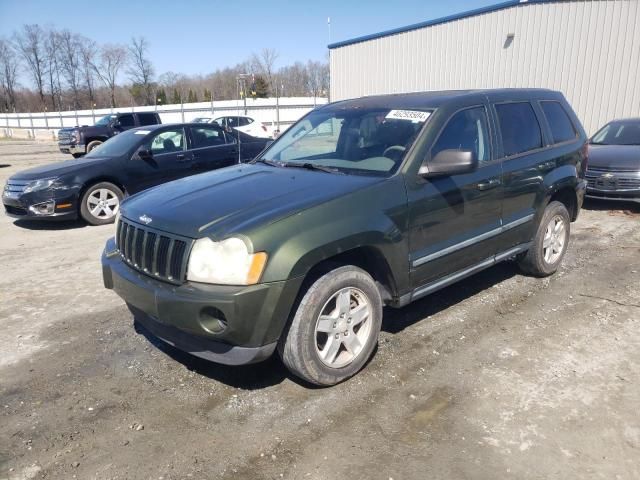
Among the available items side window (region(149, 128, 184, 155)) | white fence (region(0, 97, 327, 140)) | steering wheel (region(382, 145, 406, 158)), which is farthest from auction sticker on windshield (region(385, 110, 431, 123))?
white fence (region(0, 97, 327, 140))

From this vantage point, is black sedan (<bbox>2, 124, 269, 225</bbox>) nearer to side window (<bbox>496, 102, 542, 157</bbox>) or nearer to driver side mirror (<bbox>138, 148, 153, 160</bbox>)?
driver side mirror (<bbox>138, 148, 153, 160</bbox>)

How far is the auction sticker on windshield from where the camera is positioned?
3.84m

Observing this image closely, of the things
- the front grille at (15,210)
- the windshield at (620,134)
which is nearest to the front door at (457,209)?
the front grille at (15,210)

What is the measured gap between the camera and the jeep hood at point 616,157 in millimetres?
8359

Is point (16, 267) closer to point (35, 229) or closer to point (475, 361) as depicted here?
point (35, 229)

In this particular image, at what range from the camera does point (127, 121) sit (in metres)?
20.7

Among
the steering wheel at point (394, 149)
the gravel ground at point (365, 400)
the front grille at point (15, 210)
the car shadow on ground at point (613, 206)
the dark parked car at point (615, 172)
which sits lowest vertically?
the car shadow on ground at point (613, 206)

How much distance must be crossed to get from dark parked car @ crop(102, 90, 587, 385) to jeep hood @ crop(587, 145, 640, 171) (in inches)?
177

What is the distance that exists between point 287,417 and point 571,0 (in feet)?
54.3

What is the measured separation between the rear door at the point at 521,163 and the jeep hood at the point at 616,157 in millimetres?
4440

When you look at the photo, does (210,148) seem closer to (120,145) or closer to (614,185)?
(120,145)

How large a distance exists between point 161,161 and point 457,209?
20.5 feet

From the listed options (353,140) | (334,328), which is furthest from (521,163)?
(334,328)

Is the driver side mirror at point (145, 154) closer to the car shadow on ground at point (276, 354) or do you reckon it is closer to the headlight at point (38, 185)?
the headlight at point (38, 185)
